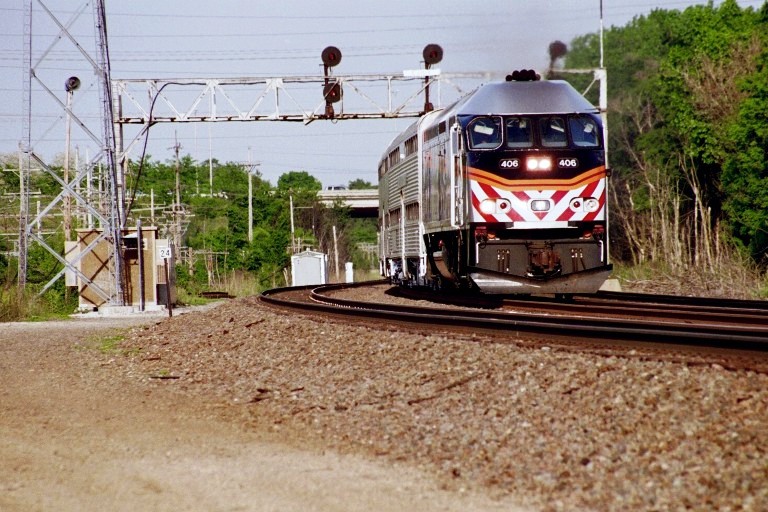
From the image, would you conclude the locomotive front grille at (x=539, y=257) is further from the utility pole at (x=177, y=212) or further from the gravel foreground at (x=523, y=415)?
the utility pole at (x=177, y=212)

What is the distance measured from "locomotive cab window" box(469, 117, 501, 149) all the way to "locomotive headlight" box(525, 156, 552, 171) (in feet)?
1.92

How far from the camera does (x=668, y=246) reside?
95.5 feet

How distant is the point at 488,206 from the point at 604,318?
281 cm

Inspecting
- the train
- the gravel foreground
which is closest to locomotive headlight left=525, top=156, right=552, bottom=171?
the train

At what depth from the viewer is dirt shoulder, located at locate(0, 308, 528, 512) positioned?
538cm

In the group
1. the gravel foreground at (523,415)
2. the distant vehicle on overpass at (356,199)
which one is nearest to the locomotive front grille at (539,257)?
the gravel foreground at (523,415)

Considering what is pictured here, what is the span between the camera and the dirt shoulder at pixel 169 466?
5383 millimetres

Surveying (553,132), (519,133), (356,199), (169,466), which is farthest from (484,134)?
(356,199)

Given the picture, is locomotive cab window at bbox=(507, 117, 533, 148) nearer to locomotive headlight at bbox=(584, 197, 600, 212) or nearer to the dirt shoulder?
locomotive headlight at bbox=(584, 197, 600, 212)

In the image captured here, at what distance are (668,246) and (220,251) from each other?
39.5 metres

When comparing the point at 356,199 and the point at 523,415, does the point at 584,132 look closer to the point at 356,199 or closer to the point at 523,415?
the point at 523,415

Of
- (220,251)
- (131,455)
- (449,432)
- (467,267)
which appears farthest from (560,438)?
(220,251)

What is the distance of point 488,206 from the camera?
15.6 meters

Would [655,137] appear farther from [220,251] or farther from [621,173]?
[220,251]
